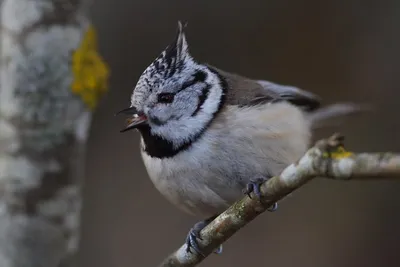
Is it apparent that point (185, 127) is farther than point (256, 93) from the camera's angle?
No

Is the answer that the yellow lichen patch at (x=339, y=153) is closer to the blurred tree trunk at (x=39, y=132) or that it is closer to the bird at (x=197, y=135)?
the bird at (x=197, y=135)

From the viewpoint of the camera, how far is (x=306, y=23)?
16.8 ft

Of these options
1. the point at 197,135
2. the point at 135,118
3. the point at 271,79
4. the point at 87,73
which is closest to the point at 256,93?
the point at 197,135

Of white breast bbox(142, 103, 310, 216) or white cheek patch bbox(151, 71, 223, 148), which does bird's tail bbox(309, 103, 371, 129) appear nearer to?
white breast bbox(142, 103, 310, 216)

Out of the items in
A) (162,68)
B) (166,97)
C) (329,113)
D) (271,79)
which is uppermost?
(162,68)

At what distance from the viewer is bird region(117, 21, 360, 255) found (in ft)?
8.03

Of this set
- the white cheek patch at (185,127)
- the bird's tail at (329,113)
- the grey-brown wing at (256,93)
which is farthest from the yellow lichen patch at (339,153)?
the bird's tail at (329,113)

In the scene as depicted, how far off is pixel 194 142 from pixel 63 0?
0.72m

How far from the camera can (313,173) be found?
5.08 ft

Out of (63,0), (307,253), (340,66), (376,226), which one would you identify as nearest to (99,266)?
(307,253)

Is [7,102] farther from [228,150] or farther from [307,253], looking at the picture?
[307,253]

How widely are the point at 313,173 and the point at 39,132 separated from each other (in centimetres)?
125

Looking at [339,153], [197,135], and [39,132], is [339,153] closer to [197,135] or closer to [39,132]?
[197,135]

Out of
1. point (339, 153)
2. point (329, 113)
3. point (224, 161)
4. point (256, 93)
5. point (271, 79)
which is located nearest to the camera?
point (339, 153)
